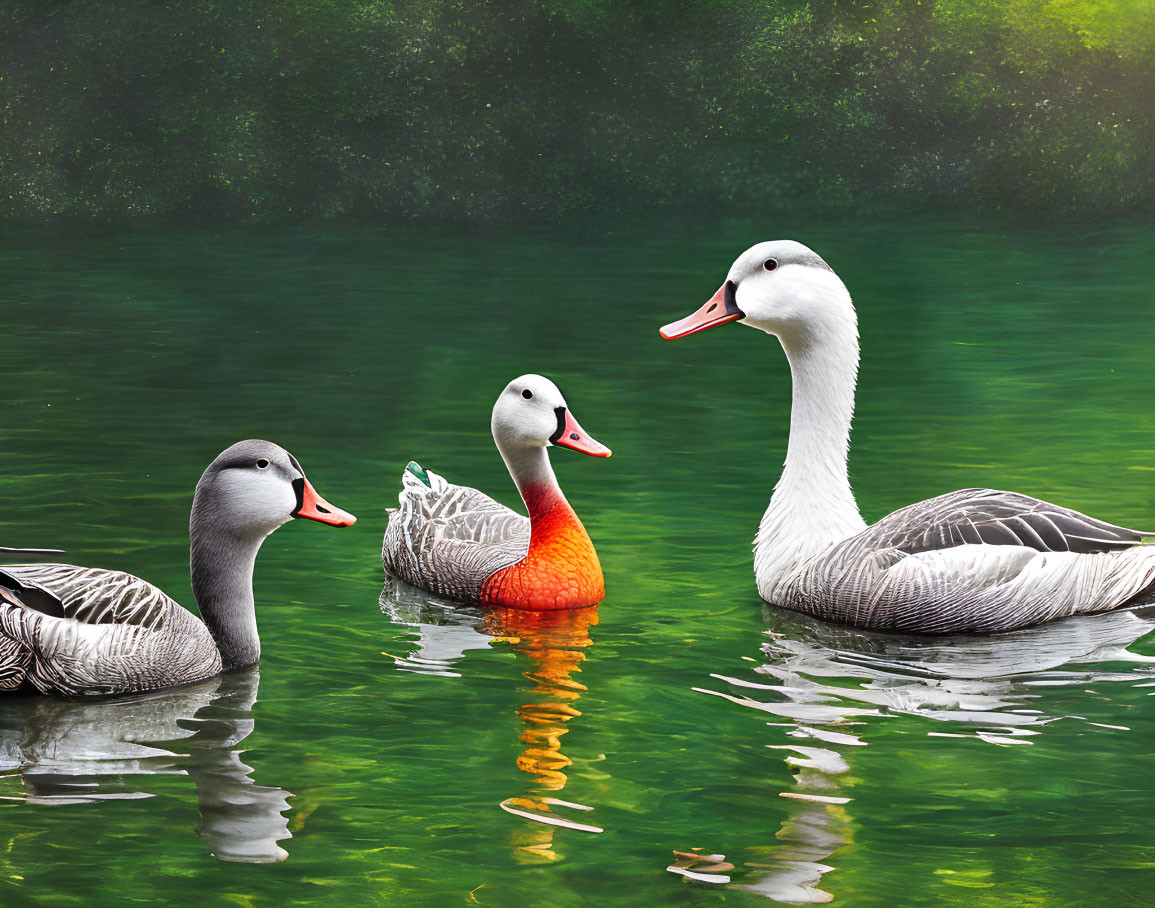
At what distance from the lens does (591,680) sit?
8469mm

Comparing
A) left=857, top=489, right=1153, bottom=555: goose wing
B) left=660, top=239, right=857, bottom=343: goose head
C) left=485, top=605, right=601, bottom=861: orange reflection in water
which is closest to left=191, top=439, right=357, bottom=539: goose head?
left=485, top=605, right=601, bottom=861: orange reflection in water

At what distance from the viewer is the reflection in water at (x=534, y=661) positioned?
6.87m

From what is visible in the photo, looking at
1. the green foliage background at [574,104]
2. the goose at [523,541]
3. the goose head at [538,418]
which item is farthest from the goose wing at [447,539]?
the green foliage background at [574,104]

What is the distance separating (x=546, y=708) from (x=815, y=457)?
248 centimetres

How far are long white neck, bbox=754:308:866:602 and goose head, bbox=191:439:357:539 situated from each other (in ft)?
8.51

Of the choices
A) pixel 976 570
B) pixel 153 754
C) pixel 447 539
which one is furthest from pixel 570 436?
pixel 153 754

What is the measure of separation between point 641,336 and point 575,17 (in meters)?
21.8

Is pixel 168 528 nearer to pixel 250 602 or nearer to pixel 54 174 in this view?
pixel 250 602

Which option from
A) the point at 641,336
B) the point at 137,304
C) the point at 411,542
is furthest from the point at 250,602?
the point at 137,304

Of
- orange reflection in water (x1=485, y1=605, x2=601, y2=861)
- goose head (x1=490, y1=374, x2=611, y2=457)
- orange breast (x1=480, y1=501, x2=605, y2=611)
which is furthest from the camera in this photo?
goose head (x1=490, y1=374, x2=611, y2=457)

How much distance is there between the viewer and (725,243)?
2934cm

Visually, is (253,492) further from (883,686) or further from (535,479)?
(883,686)

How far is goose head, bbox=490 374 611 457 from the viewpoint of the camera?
9.73 metres

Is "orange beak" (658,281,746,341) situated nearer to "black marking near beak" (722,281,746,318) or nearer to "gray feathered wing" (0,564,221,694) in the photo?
"black marking near beak" (722,281,746,318)
